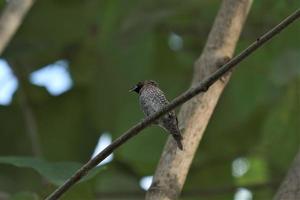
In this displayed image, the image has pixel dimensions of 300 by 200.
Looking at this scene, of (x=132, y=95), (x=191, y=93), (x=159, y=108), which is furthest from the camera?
(x=132, y=95)

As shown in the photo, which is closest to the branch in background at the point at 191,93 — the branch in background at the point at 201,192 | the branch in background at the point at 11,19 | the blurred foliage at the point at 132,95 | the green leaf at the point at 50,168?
the green leaf at the point at 50,168

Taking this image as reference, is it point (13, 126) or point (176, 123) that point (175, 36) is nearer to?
point (13, 126)

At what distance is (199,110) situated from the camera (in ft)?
8.84

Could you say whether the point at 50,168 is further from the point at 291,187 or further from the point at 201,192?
the point at 201,192

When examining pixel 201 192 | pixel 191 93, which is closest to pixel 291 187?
pixel 191 93

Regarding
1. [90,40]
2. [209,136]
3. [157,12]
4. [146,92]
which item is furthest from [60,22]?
[146,92]

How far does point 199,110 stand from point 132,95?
6.59ft

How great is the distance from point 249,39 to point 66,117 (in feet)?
4.27

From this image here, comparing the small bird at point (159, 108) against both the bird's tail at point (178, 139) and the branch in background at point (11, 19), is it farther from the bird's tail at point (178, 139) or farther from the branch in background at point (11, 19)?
the branch in background at point (11, 19)

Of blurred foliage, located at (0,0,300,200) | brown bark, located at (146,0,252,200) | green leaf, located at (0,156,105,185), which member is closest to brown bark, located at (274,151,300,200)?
brown bark, located at (146,0,252,200)

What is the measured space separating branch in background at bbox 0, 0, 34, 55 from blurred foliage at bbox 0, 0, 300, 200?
105 centimetres

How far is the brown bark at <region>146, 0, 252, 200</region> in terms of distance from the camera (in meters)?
2.55

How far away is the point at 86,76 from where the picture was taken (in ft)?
17.6

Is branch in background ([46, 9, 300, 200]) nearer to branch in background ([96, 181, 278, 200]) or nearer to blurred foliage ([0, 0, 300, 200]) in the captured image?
blurred foliage ([0, 0, 300, 200])
